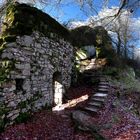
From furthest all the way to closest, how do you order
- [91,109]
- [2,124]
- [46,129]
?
[91,109] → [46,129] → [2,124]

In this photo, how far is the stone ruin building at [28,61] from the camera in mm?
7480

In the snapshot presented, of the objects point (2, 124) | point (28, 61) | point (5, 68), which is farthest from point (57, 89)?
point (2, 124)

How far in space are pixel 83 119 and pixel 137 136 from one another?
1.98 metres

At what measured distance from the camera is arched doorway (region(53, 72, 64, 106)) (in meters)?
11.4

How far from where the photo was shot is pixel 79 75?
14281 mm

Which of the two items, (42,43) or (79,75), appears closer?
(42,43)

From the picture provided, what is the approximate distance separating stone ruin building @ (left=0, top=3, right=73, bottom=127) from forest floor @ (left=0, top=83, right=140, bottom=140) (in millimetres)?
435

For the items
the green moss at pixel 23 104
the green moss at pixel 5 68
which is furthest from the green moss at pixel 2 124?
the green moss at pixel 5 68

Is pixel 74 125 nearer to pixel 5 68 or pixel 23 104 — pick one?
pixel 23 104

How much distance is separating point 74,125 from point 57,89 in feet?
11.7

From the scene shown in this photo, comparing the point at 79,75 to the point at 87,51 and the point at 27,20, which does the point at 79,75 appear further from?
the point at 27,20

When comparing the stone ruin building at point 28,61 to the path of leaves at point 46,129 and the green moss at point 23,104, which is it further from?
the path of leaves at point 46,129

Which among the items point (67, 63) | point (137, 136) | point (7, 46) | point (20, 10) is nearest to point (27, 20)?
point (20, 10)

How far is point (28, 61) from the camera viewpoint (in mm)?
8484
